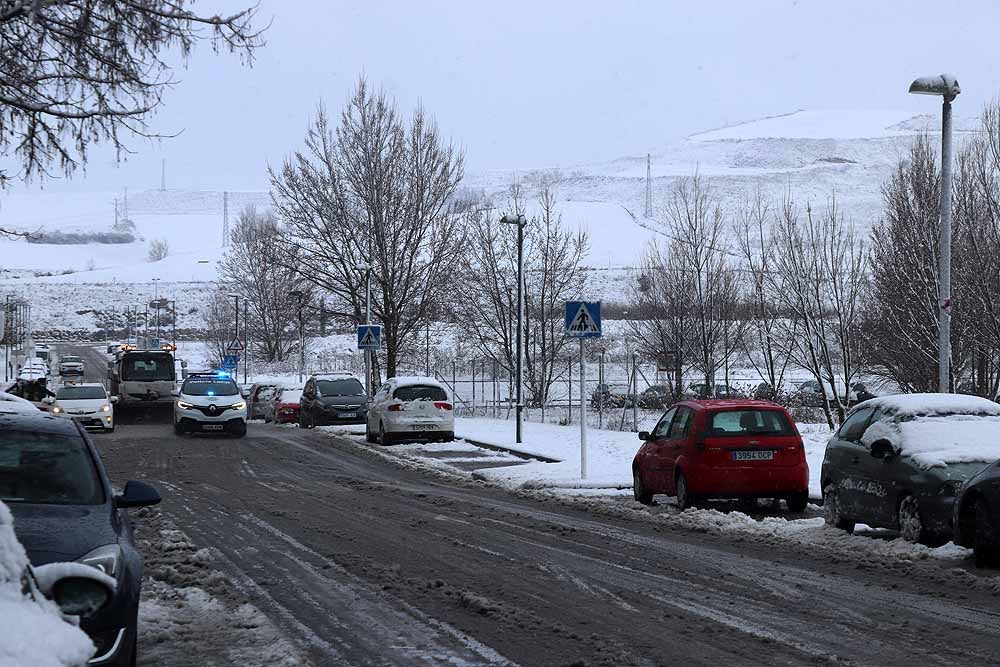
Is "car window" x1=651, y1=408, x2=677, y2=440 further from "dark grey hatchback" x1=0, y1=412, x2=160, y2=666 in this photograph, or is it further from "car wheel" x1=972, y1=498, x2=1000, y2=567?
"dark grey hatchback" x1=0, y1=412, x2=160, y2=666

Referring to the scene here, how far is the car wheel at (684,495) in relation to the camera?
1681cm

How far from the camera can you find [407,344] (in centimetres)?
5000

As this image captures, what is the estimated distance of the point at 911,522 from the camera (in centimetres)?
1295

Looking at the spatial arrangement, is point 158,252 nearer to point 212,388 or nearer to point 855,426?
point 212,388

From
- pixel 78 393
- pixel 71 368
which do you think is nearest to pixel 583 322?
pixel 78 393

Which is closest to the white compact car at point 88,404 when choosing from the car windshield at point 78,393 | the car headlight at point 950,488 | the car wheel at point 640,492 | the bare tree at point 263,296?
the car windshield at point 78,393

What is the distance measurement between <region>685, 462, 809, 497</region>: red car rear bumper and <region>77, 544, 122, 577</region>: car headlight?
35.8ft

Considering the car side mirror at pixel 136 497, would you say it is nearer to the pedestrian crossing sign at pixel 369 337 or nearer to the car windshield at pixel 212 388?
the pedestrian crossing sign at pixel 369 337

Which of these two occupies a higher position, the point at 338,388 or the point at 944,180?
the point at 944,180

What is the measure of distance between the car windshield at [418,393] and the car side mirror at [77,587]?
84.5 ft

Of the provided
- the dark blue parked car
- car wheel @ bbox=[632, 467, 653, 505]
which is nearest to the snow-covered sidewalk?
car wheel @ bbox=[632, 467, 653, 505]

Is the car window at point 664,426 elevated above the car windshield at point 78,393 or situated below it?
below

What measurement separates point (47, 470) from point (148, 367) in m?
36.7

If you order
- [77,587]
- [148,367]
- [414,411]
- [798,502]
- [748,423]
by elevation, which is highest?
[148,367]
